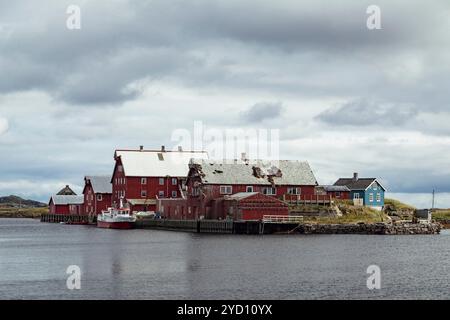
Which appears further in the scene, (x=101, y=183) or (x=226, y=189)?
(x=101, y=183)

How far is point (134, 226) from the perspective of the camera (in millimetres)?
108250

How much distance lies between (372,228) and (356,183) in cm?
2094

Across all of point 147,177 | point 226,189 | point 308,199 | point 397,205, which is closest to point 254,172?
point 226,189

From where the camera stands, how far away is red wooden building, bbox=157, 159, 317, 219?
95125mm

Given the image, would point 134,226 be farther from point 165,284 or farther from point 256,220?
point 165,284

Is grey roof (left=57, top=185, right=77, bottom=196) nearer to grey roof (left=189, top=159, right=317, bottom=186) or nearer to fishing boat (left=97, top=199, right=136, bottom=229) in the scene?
fishing boat (left=97, top=199, right=136, bottom=229)

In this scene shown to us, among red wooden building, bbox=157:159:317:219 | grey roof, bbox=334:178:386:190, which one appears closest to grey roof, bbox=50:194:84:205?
red wooden building, bbox=157:159:317:219

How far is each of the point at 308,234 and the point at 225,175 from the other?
15.8 metres

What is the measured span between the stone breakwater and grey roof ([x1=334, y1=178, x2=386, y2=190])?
14561 millimetres

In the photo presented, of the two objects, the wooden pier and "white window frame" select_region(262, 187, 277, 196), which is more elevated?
"white window frame" select_region(262, 187, 277, 196)

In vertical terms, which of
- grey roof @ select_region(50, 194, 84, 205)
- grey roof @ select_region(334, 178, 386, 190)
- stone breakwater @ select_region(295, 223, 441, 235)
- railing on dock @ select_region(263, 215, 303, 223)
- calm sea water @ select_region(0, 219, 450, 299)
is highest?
grey roof @ select_region(334, 178, 386, 190)

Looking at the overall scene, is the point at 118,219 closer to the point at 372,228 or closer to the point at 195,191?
the point at 195,191

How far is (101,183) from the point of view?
12588cm

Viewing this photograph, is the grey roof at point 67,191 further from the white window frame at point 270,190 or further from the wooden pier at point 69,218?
the white window frame at point 270,190
